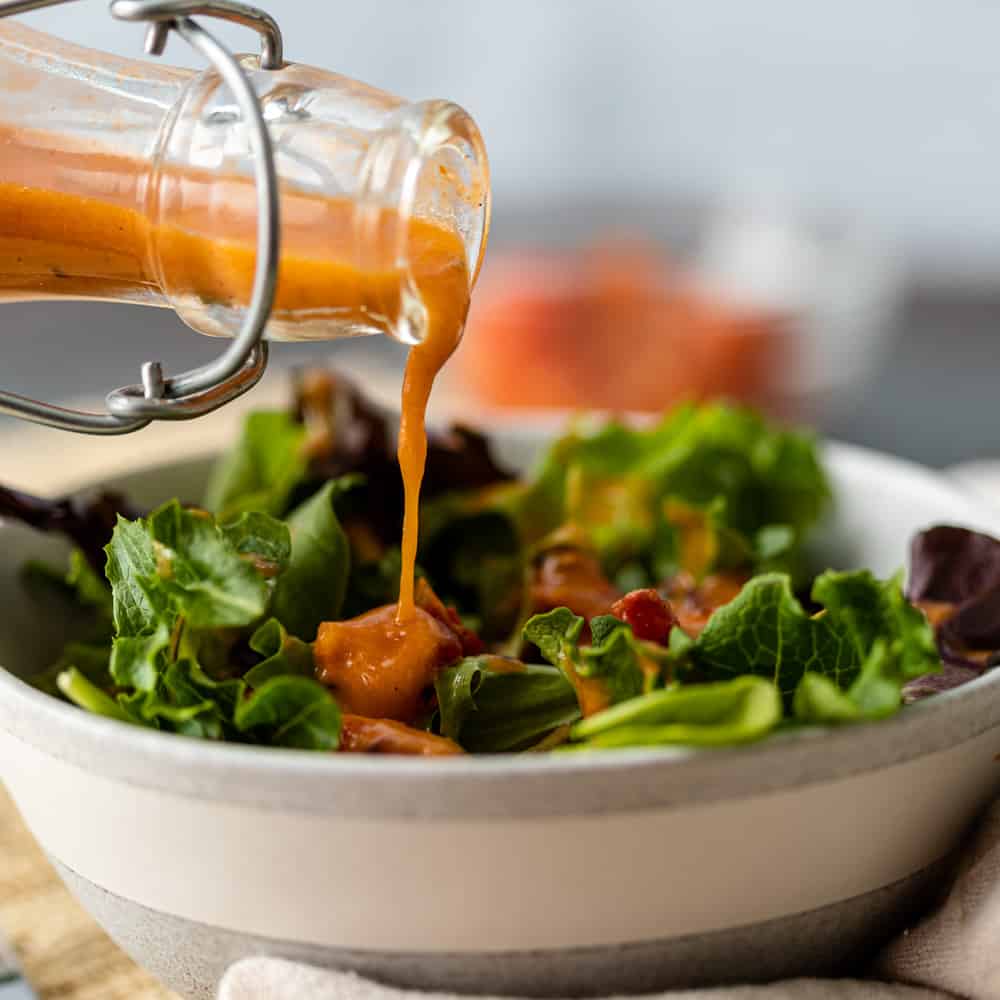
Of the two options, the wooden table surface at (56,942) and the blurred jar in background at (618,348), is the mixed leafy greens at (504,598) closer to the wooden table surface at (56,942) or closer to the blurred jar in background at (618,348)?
the wooden table surface at (56,942)

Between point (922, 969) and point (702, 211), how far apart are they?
2.79 metres

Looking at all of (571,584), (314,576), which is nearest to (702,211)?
(571,584)

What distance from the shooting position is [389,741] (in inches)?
40.1

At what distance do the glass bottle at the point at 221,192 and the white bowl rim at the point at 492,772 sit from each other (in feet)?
1.15

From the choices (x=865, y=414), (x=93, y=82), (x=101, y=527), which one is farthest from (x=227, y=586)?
(x=865, y=414)

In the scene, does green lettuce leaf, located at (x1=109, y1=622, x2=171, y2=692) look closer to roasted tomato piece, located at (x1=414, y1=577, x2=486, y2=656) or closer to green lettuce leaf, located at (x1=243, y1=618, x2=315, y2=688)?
green lettuce leaf, located at (x1=243, y1=618, x2=315, y2=688)

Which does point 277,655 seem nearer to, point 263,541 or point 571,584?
point 263,541

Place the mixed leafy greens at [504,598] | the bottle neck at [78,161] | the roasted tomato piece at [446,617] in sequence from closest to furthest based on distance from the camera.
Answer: the mixed leafy greens at [504,598] → the bottle neck at [78,161] → the roasted tomato piece at [446,617]

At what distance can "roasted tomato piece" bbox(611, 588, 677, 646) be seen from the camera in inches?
44.4

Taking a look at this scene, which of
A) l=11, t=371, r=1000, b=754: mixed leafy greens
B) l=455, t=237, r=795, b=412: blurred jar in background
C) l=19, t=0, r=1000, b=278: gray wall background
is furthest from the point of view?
l=19, t=0, r=1000, b=278: gray wall background

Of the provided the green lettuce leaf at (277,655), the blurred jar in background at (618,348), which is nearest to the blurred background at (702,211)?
the blurred jar in background at (618,348)

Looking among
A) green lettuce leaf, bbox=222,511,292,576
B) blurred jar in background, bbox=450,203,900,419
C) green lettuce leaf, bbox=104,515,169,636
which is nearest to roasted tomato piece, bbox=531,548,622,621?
green lettuce leaf, bbox=222,511,292,576

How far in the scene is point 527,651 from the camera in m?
1.33

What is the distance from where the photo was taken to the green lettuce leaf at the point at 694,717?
0.87 meters
